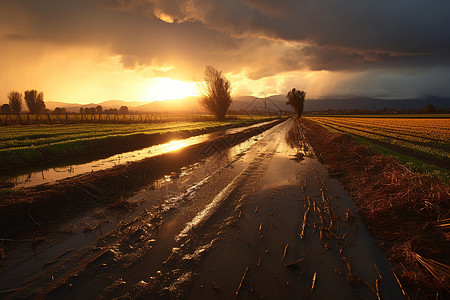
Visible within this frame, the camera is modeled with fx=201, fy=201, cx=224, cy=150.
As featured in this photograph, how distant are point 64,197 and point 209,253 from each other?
5.05 m

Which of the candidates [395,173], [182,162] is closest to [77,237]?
[182,162]

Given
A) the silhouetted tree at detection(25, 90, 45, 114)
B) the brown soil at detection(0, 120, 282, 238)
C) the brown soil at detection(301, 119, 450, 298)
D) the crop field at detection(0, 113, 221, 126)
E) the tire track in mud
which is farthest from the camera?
the silhouetted tree at detection(25, 90, 45, 114)

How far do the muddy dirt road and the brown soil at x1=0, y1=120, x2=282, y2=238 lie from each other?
75cm

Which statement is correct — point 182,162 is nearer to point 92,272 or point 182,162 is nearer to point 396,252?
point 92,272

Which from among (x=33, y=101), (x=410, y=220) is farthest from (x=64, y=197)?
(x=33, y=101)

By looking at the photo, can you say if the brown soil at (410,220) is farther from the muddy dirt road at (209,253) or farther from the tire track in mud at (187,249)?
the tire track in mud at (187,249)

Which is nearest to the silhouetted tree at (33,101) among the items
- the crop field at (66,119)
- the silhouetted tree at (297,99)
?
the crop field at (66,119)

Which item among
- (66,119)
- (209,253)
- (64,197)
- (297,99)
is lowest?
(209,253)

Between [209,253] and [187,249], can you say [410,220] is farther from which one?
[187,249]

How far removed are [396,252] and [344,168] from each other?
6.74 metres

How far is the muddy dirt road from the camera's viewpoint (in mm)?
3033

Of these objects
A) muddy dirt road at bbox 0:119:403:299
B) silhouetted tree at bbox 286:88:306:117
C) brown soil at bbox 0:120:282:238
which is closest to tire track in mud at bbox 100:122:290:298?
muddy dirt road at bbox 0:119:403:299

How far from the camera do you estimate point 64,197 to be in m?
6.03

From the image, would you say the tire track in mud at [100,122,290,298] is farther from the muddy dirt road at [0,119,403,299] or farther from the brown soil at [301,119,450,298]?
the brown soil at [301,119,450,298]
